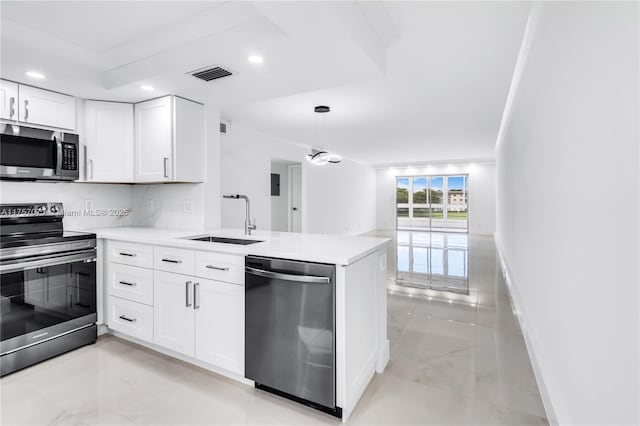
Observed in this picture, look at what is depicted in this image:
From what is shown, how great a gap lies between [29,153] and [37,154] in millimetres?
52

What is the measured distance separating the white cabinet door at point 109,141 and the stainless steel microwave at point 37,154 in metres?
0.15

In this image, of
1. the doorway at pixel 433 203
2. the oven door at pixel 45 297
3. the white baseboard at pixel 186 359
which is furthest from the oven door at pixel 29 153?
the doorway at pixel 433 203

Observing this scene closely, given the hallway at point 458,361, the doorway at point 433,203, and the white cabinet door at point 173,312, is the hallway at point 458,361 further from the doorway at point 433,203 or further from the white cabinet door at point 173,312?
the doorway at point 433,203

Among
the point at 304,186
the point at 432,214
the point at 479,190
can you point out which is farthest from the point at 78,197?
the point at 479,190

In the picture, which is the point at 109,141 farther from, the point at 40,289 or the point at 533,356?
the point at 533,356

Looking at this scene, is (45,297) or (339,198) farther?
(339,198)

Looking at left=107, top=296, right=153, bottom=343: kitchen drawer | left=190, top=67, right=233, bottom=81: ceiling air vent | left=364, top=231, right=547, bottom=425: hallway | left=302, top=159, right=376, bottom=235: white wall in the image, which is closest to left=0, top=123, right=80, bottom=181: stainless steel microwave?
left=107, top=296, right=153, bottom=343: kitchen drawer

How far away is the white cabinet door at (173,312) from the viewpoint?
90.5 inches

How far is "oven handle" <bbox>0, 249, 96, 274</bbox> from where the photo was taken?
2279 mm

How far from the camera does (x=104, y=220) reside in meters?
3.47

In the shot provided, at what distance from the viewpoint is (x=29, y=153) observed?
2.65 meters

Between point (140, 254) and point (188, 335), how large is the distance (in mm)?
796

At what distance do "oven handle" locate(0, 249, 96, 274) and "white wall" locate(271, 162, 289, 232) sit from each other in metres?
4.24

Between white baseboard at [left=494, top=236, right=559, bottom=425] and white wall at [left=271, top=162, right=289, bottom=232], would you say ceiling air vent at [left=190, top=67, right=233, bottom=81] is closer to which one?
white baseboard at [left=494, top=236, right=559, bottom=425]
